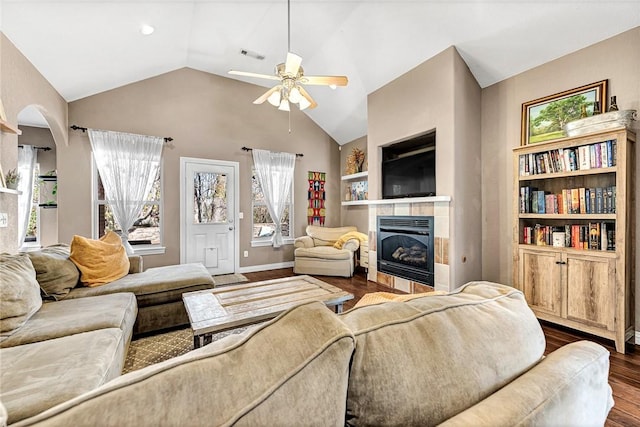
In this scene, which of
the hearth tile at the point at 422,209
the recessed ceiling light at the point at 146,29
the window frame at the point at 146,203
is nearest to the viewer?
the recessed ceiling light at the point at 146,29

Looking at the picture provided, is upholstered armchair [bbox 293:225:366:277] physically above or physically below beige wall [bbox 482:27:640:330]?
below

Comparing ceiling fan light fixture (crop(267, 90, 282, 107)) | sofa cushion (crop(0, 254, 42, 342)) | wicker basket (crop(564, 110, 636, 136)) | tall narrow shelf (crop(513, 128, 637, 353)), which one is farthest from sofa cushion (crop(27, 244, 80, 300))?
wicker basket (crop(564, 110, 636, 136))

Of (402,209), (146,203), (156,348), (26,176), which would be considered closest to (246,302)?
Answer: (156,348)

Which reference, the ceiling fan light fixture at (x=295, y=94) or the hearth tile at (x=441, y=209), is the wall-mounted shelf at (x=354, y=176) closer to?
the hearth tile at (x=441, y=209)

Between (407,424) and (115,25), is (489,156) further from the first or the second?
(115,25)

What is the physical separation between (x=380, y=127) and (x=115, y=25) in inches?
134

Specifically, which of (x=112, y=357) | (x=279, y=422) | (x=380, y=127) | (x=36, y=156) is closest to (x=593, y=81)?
(x=380, y=127)

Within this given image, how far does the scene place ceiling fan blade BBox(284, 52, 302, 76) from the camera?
2471mm

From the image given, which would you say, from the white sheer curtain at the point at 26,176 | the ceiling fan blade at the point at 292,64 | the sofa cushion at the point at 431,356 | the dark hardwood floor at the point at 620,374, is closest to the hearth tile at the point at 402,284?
the dark hardwood floor at the point at 620,374

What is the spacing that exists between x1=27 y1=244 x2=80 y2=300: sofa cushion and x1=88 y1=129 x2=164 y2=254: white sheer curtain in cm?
182

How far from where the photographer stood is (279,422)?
422 millimetres

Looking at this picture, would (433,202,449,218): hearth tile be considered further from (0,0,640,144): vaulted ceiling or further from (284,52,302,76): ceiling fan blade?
(284,52,302,76): ceiling fan blade

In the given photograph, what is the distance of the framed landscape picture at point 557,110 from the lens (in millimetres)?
2670

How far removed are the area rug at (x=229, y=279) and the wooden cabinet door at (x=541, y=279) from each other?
3.74m
